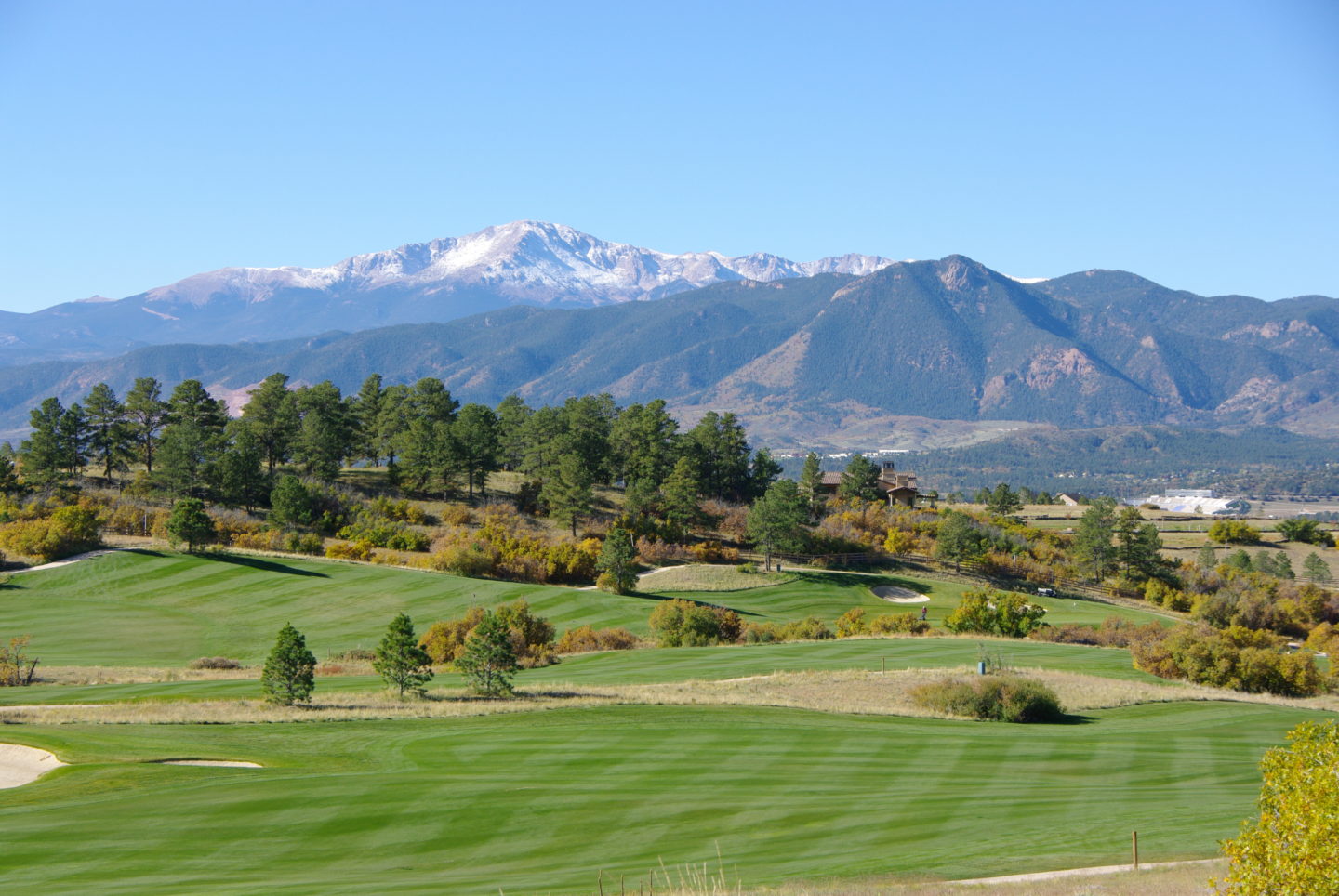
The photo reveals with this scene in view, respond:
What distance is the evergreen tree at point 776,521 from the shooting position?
9356cm

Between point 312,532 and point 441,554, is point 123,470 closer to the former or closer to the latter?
point 312,532

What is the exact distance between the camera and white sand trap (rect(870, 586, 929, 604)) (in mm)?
88556

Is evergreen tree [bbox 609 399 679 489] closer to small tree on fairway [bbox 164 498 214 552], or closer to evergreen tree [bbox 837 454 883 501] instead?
evergreen tree [bbox 837 454 883 501]

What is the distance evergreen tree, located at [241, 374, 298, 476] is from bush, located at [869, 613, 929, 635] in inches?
2598

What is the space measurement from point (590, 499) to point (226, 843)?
83.6 meters

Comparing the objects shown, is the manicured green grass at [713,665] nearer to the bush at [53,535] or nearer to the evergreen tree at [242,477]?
the bush at [53,535]

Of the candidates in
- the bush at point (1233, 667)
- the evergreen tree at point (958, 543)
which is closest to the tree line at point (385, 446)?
the evergreen tree at point (958, 543)

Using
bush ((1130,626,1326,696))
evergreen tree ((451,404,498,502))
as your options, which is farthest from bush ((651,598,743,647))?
evergreen tree ((451,404,498,502))

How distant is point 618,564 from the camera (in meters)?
81.0

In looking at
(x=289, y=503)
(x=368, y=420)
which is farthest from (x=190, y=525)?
(x=368, y=420)

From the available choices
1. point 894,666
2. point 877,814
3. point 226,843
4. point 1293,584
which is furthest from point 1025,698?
point 1293,584

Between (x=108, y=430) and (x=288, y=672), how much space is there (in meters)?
78.2

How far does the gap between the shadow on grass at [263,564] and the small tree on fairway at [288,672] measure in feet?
138

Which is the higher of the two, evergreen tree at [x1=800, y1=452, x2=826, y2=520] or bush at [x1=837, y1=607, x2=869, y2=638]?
evergreen tree at [x1=800, y1=452, x2=826, y2=520]
